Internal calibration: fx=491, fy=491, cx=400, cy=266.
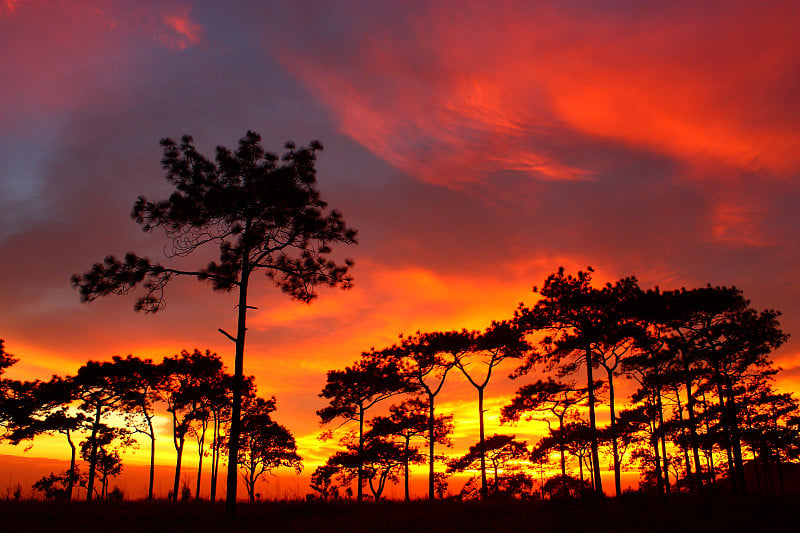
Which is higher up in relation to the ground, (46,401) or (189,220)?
(189,220)

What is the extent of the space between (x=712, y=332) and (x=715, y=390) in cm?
866

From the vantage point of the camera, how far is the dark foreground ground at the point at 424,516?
601 inches

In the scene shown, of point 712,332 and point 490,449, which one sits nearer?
point 712,332

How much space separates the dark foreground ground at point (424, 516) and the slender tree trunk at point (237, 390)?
83cm

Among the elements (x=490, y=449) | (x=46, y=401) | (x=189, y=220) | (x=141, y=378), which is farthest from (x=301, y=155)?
(x=46, y=401)

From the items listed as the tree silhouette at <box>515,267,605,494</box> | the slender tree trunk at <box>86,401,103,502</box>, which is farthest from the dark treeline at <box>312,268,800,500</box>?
the slender tree trunk at <box>86,401,103,502</box>

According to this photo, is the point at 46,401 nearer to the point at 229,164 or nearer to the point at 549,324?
the point at 229,164

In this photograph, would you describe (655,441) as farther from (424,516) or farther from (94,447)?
(94,447)

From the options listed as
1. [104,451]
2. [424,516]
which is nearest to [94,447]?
[104,451]

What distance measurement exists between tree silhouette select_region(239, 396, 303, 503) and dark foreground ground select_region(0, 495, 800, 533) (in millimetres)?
27338

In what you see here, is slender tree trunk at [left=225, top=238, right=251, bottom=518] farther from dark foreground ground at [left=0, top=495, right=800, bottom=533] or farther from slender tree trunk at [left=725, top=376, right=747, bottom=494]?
slender tree trunk at [left=725, top=376, right=747, bottom=494]

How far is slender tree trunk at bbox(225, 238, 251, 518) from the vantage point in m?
16.7

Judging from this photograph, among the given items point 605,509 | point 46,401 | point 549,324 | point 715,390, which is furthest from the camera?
point 46,401

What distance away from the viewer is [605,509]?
1827cm
